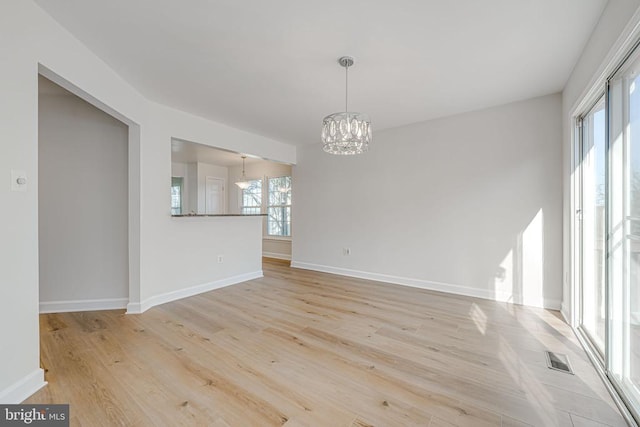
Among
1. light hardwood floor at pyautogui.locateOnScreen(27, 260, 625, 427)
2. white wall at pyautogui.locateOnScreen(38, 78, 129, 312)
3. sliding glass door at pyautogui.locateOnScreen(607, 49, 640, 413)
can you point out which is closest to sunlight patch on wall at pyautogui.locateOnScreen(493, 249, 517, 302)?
light hardwood floor at pyautogui.locateOnScreen(27, 260, 625, 427)

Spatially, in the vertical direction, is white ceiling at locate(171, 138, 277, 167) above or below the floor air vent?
above

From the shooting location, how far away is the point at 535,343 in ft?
7.71

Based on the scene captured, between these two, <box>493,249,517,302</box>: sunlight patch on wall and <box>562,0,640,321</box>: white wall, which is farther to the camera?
Answer: <box>493,249,517,302</box>: sunlight patch on wall

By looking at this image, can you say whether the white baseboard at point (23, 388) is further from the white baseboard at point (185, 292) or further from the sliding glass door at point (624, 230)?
the sliding glass door at point (624, 230)

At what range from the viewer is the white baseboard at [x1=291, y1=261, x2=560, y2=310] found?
3326 mm

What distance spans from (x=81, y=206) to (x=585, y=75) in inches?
205

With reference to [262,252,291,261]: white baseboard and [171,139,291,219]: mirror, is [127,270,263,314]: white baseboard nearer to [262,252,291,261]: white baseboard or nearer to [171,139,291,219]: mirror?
[262,252,291,261]: white baseboard

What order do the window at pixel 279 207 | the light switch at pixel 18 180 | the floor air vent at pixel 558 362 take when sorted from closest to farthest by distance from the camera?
the light switch at pixel 18 180 → the floor air vent at pixel 558 362 → the window at pixel 279 207

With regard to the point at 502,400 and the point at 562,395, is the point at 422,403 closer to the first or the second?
the point at 502,400

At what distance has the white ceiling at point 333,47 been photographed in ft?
5.86

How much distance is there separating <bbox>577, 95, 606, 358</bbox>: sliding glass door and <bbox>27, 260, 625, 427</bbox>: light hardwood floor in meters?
0.25

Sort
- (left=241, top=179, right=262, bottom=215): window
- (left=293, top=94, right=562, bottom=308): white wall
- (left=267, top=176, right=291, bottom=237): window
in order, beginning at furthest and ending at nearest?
(left=241, top=179, right=262, bottom=215): window
(left=267, top=176, right=291, bottom=237): window
(left=293, top=94, right=562, bottom=308): white wall

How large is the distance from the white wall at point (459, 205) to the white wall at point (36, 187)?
6.31ft

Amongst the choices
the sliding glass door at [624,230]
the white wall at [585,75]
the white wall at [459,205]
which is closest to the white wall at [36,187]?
the white wall at [459,205]
